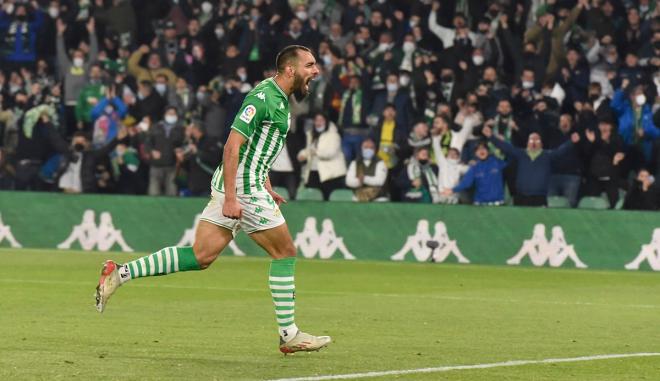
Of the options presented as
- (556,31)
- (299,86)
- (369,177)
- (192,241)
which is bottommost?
(192,241)

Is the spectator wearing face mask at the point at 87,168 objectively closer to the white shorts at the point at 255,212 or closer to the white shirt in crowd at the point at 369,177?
the white shirt in crowd at the point at 369,177

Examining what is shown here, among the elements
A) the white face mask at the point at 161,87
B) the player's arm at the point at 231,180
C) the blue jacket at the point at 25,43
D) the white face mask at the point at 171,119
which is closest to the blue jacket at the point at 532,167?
the white face mask at the point at 171,119

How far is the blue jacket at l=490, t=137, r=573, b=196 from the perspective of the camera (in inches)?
988

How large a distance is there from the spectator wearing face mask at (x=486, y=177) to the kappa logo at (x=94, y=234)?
600cm

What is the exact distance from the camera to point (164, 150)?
2825 cm

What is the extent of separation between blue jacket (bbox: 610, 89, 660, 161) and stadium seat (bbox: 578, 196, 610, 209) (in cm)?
95

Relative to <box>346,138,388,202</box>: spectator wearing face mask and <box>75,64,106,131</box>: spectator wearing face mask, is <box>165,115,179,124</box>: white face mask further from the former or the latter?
<box>346,138,388,202</box>: spectator wearing face mask

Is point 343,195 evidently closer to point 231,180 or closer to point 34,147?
point 34,147

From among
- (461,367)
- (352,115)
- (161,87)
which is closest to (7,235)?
(161,87)

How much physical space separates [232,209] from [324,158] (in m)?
16.0

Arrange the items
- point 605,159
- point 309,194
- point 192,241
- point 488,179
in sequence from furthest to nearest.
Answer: point 309,194 → point 192,241 → point 488,179 → point 605,159

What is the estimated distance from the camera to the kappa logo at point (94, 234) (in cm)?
2700

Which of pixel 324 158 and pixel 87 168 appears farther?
pixel 87 168

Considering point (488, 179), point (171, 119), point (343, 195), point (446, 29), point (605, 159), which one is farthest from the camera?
point (171, 119)
